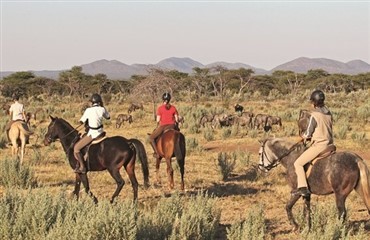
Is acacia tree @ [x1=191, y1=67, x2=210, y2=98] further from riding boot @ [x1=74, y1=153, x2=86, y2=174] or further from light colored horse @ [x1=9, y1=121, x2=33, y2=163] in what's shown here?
riding boot @ [x1=74, y1=153, x2=86, y2=174]

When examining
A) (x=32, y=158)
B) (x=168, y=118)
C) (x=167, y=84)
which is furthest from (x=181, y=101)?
(x=168, y=118)

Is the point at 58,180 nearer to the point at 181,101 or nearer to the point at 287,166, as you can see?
the point at 287,166

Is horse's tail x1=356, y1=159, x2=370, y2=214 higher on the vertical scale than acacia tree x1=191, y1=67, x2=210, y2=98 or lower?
lower

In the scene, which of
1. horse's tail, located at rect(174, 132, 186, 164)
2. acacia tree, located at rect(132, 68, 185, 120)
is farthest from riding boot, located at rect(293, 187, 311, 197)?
acacia tree, located at rect(132, 68, 185, 120)

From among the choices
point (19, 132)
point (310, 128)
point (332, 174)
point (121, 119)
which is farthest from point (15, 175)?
point (121, 119)

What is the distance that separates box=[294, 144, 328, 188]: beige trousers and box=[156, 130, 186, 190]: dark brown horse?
4418mm

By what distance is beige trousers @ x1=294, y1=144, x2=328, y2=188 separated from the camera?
824 cm

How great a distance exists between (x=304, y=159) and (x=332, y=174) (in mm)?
496

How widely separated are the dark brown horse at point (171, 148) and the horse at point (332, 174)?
385 cm

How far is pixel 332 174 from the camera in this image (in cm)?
811

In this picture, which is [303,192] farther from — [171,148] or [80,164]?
[171,148]

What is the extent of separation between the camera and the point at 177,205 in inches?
336

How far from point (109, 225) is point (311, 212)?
3926mm

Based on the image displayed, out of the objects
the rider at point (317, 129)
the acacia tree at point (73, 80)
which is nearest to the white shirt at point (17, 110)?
the rider at point (317, 129)
